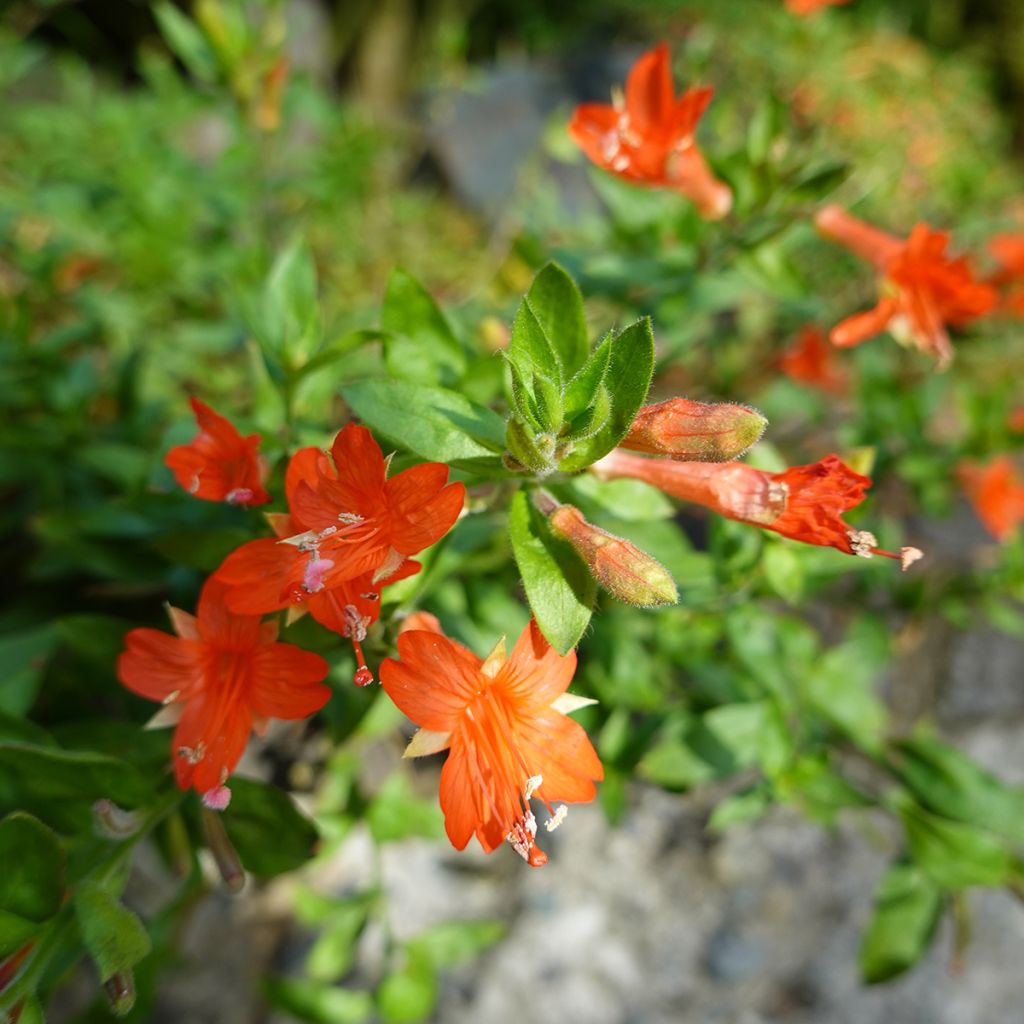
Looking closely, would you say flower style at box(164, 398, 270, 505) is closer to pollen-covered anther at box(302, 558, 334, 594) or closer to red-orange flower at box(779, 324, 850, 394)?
pollen-covered anther at box(302, 558, 334, 594)

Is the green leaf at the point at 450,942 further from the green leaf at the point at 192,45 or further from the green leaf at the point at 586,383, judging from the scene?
the green leaf at the point at 192,45

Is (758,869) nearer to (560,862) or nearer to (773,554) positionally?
(560,862)

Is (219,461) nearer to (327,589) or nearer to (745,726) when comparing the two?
(327,589)

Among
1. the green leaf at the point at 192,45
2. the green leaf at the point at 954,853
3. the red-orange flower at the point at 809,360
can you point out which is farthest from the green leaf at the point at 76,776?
the red-orange flower at the point at 809,360

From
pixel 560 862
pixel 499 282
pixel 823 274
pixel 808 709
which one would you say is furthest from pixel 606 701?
pixel 823 274

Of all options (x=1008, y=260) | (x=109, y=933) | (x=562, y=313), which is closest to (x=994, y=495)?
(x=1008, y=260)

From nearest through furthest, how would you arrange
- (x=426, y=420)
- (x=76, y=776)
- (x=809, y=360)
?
(x=426, y=420), (x=76, y=776), (x=809, y=360)

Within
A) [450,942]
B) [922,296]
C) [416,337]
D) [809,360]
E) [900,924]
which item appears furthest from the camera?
[809,360]

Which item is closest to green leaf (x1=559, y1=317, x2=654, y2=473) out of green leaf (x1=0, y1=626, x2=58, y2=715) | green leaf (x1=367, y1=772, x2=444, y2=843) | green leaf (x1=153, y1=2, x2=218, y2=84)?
green leaf (x1=0, y1=626, x2=58, y2=715)
